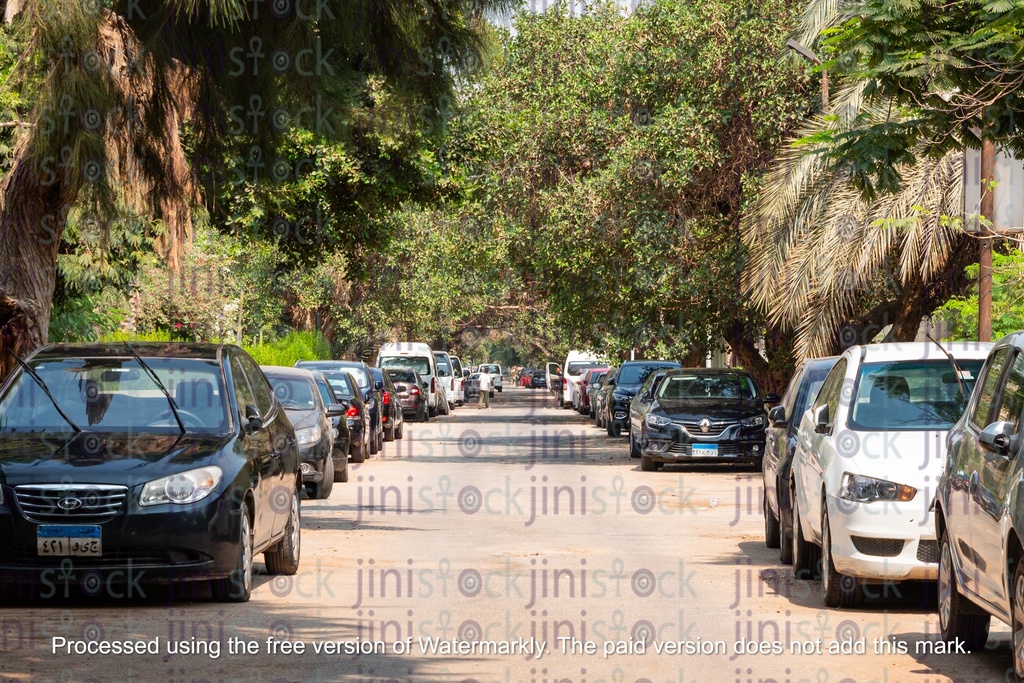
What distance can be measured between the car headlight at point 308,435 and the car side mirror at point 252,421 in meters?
7.53

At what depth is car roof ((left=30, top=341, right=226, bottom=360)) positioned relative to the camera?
10.8 metres

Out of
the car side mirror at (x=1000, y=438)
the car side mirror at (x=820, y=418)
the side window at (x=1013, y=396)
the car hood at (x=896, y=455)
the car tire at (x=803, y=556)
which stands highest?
the side window at (x=1013, y=396)

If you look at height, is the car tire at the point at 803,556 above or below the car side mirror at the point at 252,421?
below

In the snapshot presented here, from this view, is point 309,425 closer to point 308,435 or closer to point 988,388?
point 308,435

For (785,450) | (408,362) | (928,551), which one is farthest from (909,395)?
(408,362)

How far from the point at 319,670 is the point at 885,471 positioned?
3974mm

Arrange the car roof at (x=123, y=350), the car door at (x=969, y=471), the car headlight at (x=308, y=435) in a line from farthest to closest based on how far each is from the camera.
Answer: the car headlight at (x=308, y=435)
the car roof at (x=123, y=350)
the car door at (x=969, y=471)

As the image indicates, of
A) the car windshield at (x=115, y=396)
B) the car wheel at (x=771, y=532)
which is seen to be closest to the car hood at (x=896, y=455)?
the car wheel at (x=771, y=532)

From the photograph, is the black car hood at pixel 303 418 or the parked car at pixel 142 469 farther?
the black car hood at pixel 303 418

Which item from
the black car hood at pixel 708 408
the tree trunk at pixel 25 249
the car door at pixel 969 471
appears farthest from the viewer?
the black car hood at pixel 708 408

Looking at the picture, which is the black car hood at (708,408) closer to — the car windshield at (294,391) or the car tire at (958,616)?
the car windshield at (294,391)

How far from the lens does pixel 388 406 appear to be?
32812mm

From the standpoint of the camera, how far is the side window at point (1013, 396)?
24.8 ft

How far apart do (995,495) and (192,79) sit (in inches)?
267
